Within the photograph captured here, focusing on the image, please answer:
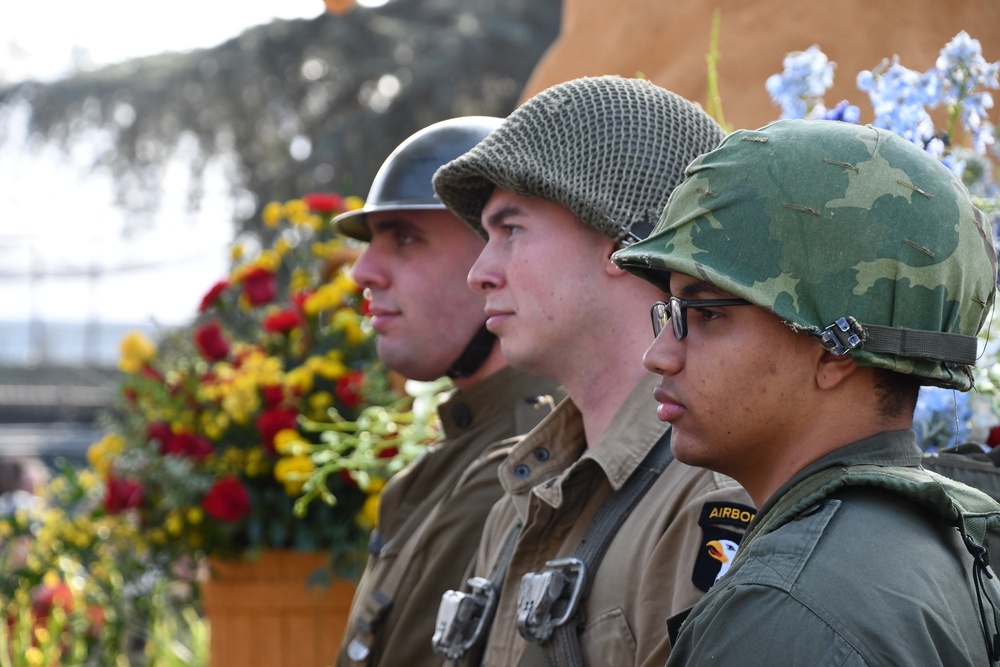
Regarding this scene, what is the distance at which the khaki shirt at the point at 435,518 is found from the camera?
107 inches

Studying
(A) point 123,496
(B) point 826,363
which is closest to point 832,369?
(B) point 826,363

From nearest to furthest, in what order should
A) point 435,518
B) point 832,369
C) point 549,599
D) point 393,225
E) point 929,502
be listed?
point 929,502, point 832,369, point 549,599, point 435,518, point 393,225

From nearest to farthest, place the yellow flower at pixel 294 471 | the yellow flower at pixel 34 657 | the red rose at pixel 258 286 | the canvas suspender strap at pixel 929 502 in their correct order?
the canvas suspender strap at pixel 929 502, the yellow flower at pixel 294 471, the red rose at pixel 258 286, the yellow flower at pixel 34 657

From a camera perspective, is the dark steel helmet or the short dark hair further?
the dark steel helmet

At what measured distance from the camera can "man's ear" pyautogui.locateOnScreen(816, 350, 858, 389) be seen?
137 centimetres

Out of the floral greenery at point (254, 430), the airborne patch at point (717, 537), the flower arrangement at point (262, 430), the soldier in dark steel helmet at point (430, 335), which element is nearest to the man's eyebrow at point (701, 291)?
the airborne patch at point (717, 537)

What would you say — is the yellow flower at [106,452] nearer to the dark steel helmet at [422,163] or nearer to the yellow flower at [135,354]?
the yellow flower at [135,354]

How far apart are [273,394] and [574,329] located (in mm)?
1994

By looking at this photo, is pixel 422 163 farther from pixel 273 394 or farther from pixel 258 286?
pixel 258 286

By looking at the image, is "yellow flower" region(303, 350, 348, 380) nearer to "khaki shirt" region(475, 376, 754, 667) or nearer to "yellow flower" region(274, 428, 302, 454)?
"yellow flower" region(274, 428, 302, 454)

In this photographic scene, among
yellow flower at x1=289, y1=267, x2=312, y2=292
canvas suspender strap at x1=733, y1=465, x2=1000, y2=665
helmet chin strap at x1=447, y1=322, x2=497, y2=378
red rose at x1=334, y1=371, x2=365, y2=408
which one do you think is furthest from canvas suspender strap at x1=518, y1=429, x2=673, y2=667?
yellow flower at x1=289, y1=267, x2=312, y2=292

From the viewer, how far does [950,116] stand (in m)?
2.45

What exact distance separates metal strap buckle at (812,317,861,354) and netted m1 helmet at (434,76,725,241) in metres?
0.90

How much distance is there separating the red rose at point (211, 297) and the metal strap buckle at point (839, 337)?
355 centimetres
